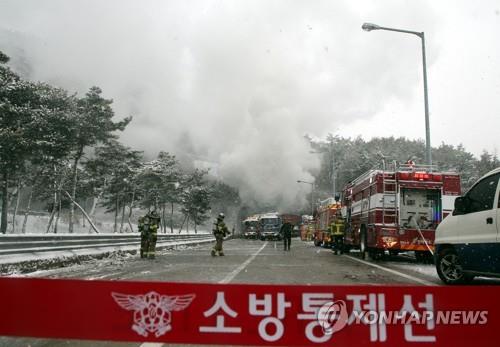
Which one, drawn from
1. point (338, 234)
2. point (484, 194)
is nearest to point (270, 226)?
point (338, 234)

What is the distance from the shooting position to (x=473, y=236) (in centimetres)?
717

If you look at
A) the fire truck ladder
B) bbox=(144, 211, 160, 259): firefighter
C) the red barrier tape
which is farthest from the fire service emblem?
bbox=(144, 211, 160, 259): firefighter

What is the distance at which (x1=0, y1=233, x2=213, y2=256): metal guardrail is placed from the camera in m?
10.3

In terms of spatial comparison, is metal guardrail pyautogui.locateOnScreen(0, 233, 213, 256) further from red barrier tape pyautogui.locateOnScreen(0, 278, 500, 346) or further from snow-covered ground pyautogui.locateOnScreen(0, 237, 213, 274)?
red barrier tape pyautogui.locateOnScreen(0, 278, 500, 346)

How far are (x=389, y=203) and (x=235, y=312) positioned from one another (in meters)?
12.8

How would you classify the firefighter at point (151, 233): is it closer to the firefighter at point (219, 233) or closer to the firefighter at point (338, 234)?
the firefighter at point (219, 233)

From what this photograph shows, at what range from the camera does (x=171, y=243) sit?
25.8 meters

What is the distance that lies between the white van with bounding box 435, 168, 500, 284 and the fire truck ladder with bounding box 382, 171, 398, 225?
20.7 ft

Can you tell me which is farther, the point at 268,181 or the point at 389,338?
the point at 268,181

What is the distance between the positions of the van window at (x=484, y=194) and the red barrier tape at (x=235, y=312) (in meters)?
4.57

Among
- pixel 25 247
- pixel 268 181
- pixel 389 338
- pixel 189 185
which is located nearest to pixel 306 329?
pixel 389 338

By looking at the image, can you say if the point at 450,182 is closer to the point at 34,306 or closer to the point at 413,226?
the point at 413,226

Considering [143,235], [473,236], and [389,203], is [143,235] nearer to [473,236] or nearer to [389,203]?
[389,203]

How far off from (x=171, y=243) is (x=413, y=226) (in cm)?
1486
